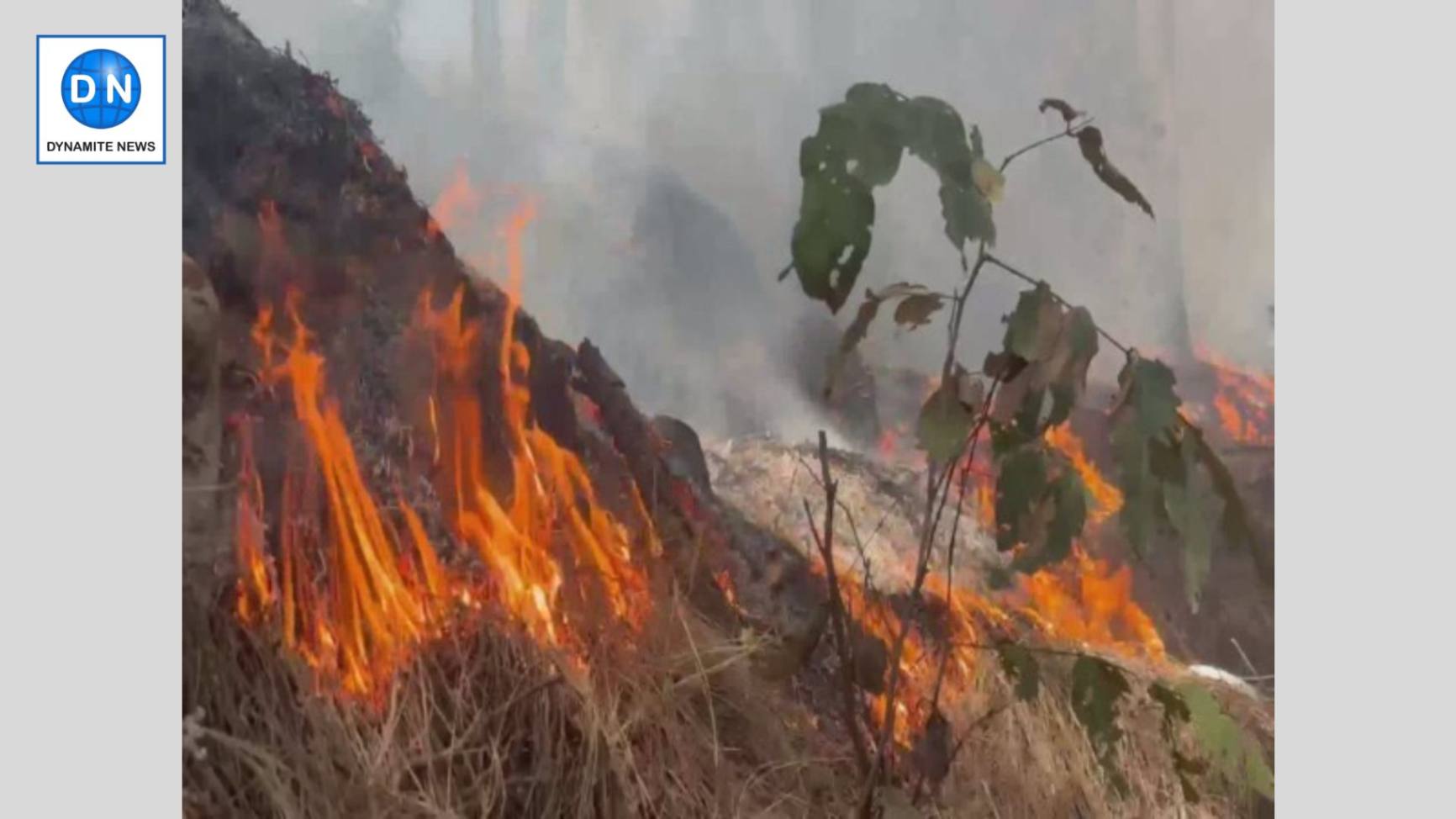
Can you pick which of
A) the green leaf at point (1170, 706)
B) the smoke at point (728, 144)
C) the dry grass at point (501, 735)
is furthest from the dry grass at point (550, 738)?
the smoke at point (728, 144)

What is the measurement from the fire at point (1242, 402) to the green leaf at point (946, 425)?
42cm

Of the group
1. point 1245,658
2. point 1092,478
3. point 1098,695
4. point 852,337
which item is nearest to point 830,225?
point 852,337

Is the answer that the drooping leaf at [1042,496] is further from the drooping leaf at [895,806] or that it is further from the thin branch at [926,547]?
the drooping leaf at [895,806]

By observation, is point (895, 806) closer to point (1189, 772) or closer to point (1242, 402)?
point (1189, 772)

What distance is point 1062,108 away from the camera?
1498 mm

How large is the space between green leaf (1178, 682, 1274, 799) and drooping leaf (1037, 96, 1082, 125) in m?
0.71

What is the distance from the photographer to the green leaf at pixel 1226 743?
1.45m

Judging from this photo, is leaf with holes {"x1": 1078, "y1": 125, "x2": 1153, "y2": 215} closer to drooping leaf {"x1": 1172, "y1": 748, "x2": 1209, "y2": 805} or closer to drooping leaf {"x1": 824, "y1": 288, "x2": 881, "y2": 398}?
drooping leaf {"x1": 824, "y1": 288, "x2": 881, "y2": 398}

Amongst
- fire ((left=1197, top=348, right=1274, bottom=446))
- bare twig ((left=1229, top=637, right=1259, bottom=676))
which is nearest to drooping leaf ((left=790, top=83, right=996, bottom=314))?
fire ((left=1197, top=348, right=1274, bottom=446))

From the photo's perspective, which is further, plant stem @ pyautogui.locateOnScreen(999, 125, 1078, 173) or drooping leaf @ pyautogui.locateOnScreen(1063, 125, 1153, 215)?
plant stem @ pyautogui.locateOnScreen(999, 125, 1078, 173)

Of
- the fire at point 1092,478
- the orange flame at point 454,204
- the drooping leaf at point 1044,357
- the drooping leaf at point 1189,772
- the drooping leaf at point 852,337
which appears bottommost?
the drooping leaf at point 1189,772

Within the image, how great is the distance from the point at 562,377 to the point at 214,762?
0.57 m
